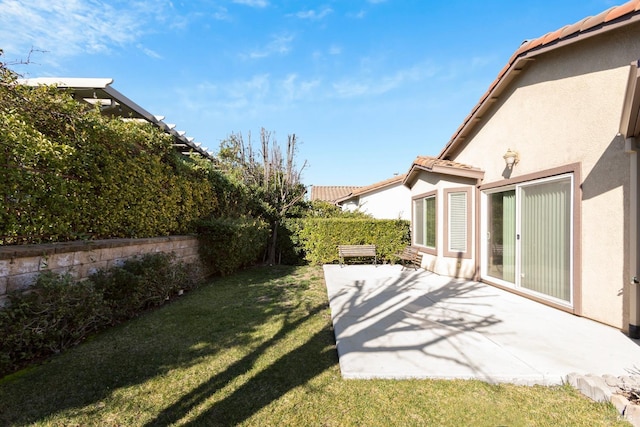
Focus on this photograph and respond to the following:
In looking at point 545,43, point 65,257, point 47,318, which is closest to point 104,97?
point 65,257

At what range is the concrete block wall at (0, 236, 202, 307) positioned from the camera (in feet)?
11.8

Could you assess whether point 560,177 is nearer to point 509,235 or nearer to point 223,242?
point 509,235

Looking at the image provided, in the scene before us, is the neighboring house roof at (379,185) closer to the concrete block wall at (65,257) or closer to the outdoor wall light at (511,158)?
the outdoor wall light at (511,158)

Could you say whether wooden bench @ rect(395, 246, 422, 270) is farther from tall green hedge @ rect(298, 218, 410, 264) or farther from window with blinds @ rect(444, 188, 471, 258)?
window with blinds @ rect(444, 188, 471, 258)

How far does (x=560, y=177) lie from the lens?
5.80 m

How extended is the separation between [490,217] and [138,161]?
8.67m

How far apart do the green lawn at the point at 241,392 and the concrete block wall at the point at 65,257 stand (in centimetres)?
106

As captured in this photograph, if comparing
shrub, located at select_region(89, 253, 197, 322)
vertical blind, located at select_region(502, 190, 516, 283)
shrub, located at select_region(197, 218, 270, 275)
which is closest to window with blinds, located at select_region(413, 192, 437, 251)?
vertical blind, located at select_region(502, 190, 516, 283)

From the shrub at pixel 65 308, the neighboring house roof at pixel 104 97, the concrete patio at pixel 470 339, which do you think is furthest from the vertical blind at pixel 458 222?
the neighboring house roof at pixel 104 97

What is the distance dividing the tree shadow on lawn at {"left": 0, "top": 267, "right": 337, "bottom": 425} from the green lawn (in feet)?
0.05

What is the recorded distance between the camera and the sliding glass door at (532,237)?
5727mm

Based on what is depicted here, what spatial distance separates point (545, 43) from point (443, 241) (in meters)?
5.44

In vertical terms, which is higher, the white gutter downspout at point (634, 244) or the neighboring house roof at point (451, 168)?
the neighboring house roof at point (451, 168)

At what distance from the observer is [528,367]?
11.7 feet
